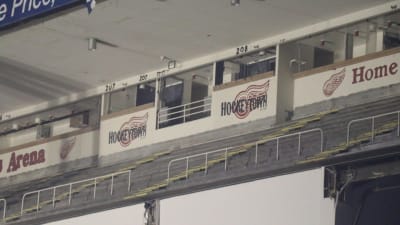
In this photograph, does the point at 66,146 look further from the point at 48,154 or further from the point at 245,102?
the point at 245,102

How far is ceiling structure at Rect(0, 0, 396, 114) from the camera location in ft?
84.6

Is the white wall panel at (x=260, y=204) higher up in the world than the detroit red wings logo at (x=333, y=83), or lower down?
lower down

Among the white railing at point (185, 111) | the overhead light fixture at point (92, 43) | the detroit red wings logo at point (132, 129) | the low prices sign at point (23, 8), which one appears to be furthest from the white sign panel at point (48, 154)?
the low prices sign at point (23, 8)

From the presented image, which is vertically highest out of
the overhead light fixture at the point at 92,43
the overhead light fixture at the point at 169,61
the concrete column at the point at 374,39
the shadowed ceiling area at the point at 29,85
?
the shadowed ceiling area at the point at 29,85

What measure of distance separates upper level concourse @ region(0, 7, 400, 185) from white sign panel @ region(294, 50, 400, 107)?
0.02m

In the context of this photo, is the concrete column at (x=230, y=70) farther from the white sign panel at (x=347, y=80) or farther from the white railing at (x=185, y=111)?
the white sign panel at (x=347, y=80)

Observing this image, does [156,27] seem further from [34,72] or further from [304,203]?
[304,203]

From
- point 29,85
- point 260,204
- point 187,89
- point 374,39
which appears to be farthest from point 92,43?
point 260,204

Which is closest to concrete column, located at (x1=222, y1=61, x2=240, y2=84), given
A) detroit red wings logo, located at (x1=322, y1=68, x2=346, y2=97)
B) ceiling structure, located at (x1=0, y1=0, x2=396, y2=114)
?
ceiling structure, located at (x1=0, y1=0, x2=396, y2=114)

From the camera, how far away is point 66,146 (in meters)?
32.7

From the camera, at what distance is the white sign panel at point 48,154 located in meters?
32.2

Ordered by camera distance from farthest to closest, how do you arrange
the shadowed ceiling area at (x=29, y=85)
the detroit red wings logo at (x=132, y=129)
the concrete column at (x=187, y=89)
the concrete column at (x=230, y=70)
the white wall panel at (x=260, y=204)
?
the shadowed ceiling area at (x=29, y=85)
the detroit red wings logo at (x=132, y=129)
the concrete column at (x=187, y=89)
the concrete column at (x=230, y=70)
the white wall panel at (x=260, y=204)

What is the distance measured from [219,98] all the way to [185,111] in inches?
51.9

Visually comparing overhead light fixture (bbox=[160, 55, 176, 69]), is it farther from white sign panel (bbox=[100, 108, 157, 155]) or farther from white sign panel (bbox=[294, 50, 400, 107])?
white sign panel (bbox=[294, 50, 400, 107])
